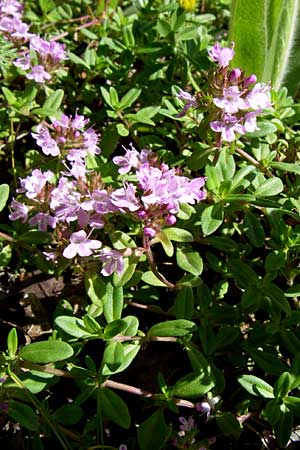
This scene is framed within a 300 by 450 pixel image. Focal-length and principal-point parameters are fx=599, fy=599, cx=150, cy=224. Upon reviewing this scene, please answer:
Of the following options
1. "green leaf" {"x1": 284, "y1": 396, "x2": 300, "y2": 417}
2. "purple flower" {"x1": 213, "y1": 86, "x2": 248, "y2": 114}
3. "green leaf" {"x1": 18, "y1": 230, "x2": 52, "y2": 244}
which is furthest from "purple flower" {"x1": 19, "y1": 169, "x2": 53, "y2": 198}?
"green leaf" {"x1": 284, "y1": 396, "x2": 300, "y2": 417}

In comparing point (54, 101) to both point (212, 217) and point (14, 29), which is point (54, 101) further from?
point (212, 217)

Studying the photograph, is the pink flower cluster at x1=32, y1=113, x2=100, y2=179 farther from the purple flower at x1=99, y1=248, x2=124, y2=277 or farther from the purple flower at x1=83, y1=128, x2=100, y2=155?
the purple flower at x1=99, y1=248, x2=124, y2=277

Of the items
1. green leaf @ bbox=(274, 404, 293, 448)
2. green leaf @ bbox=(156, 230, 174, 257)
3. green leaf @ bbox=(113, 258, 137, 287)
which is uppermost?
green leaf @ bbox=(156, 230, 174, 257)

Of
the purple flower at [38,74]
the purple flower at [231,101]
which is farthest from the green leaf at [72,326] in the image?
the purple flower at [38,74]

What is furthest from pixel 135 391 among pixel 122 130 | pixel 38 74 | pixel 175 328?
pixel 38 74

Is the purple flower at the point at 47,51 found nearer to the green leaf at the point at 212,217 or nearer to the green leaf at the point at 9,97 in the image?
the green leaf at the point at 9,97
